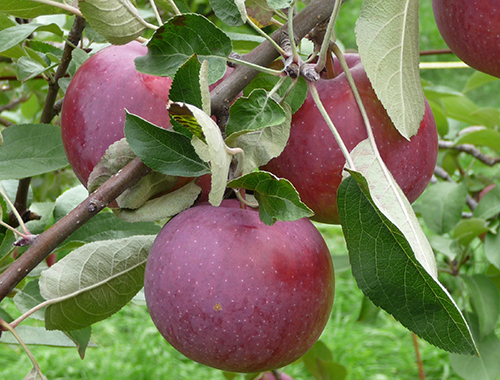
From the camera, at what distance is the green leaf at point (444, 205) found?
3.54ft

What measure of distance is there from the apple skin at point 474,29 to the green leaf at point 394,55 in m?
0.07

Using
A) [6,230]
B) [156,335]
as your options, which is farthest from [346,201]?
[156,335]

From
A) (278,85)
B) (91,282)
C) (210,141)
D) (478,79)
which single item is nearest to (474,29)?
(278,85)

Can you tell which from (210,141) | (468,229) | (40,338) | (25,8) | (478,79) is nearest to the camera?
(210,141)

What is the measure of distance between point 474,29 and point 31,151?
53cm

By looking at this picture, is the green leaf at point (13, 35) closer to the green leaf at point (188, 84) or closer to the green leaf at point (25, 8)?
the green leaf at point (25, 8)

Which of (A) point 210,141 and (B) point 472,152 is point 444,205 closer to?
(B) point 472,152

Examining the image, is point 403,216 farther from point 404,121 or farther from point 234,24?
point 234,24

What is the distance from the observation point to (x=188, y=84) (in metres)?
0.47

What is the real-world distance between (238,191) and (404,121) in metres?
0.16

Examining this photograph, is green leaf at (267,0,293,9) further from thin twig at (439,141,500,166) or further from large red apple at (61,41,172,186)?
thin twig at (439,141,500,166)

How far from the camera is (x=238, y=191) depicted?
0.54 meters

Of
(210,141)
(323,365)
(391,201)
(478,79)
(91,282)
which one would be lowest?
(323,365)

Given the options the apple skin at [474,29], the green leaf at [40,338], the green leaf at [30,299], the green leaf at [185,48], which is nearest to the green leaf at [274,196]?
the green leaf at [185,48]
